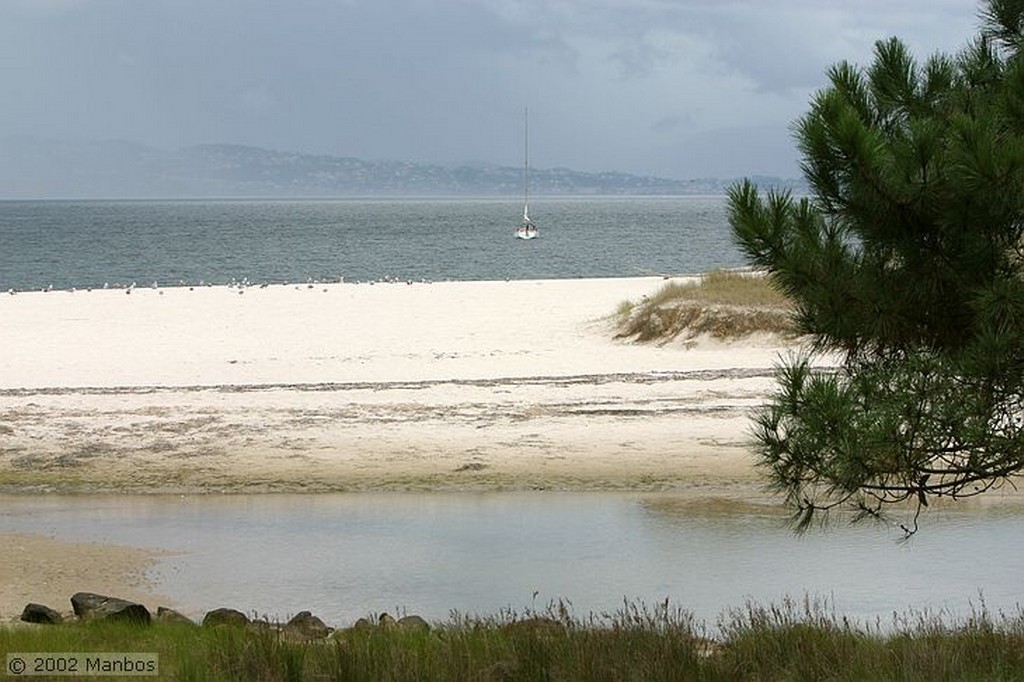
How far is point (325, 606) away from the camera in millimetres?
11508

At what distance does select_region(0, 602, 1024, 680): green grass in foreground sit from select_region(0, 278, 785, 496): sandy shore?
737cm

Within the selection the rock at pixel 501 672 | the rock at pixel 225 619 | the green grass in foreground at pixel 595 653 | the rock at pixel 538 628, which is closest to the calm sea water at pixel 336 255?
the rock at pixel 225 619

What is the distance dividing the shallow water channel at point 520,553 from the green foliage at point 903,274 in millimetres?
3898

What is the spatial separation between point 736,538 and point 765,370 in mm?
8391

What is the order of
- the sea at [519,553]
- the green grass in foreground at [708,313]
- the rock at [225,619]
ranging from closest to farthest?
the rock at [225,619], the sea at [519,553], the green grass in foreground at [708,313]

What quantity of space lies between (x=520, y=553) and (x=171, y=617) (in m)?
3.98

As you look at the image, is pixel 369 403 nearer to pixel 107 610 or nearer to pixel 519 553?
pixel 519 553

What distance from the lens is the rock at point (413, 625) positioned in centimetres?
912

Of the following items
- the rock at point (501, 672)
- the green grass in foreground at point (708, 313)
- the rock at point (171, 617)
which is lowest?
the rock at point (171, 617)

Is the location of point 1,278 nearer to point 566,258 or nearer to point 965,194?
point 566,258

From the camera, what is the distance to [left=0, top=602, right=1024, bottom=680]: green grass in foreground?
740cm

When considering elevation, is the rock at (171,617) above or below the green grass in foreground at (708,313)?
below

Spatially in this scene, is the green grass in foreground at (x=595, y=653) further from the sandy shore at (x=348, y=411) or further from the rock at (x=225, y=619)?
the sandy shore at (x=348, y=411)

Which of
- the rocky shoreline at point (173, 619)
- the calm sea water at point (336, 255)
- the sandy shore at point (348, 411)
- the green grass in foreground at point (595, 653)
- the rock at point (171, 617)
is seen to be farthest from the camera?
the calm sea water at point (336, 255)
